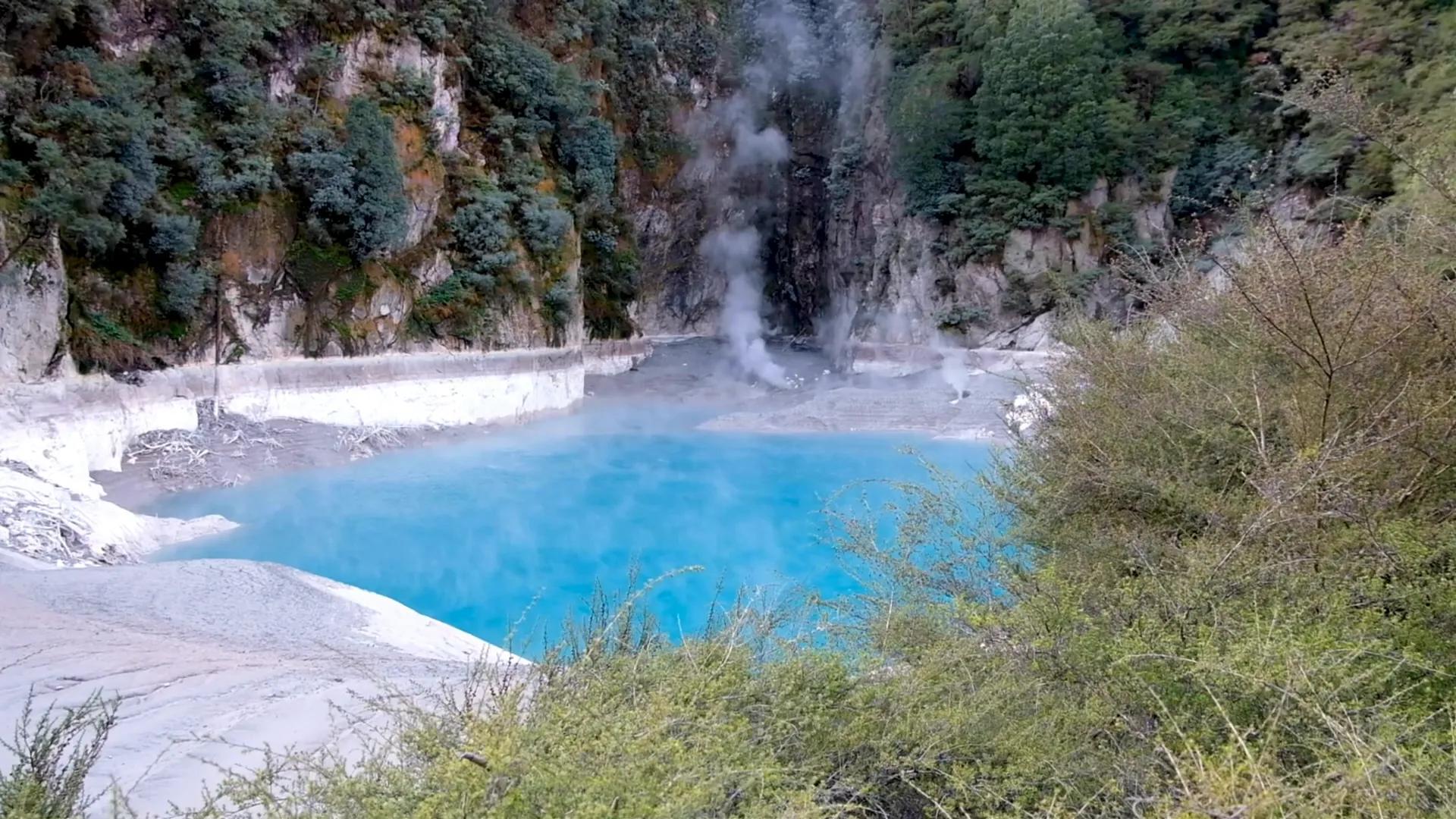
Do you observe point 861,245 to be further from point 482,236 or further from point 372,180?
point 372,180

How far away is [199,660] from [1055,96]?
25351mm

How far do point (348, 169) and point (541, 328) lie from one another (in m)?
7.06

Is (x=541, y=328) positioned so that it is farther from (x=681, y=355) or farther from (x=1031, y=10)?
(x=1031, y=10)

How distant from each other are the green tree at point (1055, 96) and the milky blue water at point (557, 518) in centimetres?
1070

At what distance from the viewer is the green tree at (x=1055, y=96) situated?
23.4 meters

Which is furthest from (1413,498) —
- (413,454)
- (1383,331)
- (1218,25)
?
(1218,25)

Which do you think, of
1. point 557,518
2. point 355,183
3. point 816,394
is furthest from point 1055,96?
point 557,518

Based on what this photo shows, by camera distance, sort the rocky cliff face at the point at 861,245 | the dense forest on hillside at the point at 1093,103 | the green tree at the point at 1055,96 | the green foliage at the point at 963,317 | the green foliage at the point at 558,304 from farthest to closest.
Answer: the green foliage at the point at 963,317
the rocky cliff face at the point at 861,245
the green tree at the point at 1055,96
the green foliage at the point at 558,304
the dense forest on hillside at the point at 1093,103

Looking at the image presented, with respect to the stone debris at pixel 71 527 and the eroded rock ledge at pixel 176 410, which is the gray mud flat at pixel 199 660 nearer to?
the stone debris at pixel 71 527

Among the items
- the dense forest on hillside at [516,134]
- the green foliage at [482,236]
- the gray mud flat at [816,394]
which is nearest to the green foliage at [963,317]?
the gray mud flat at [816,394]

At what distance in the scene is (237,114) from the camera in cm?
1614

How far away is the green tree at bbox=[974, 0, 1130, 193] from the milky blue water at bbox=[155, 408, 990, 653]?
10703mm

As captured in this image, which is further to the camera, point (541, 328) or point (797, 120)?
point (797, 120)

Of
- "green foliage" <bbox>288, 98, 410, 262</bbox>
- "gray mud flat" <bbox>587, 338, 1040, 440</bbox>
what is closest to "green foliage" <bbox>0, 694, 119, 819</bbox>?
"gray mud flat" <bbox>587, 338, 1040, 440</bbox>
